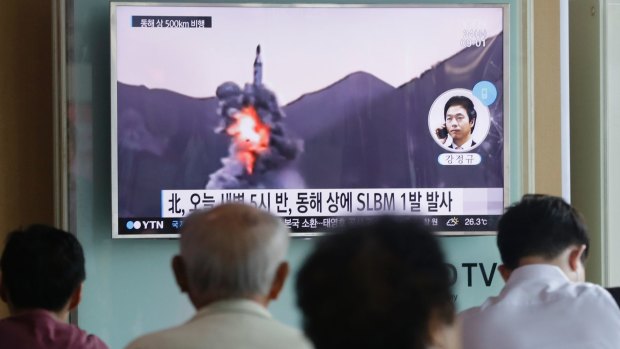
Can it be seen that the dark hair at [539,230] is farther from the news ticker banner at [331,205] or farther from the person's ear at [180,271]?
the news ticker banner at [331,205]

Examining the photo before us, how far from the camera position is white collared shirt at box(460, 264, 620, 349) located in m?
2.12

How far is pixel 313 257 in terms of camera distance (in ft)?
3.42

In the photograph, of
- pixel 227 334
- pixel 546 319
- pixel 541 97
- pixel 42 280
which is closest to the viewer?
pixel 227 334

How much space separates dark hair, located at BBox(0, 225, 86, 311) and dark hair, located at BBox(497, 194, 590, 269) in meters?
1.04

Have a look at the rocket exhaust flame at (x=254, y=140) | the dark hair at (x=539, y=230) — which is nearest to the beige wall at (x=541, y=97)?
the rocket exhaust flame at (x=254, y=140)

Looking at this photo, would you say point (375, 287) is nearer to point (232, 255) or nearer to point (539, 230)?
point (232, 255)

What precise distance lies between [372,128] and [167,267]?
2.98 ft

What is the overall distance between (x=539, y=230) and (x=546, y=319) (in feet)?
0.97

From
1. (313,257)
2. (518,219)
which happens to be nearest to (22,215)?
(518,219)

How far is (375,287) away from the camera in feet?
3.24

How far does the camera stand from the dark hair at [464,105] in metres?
3.66

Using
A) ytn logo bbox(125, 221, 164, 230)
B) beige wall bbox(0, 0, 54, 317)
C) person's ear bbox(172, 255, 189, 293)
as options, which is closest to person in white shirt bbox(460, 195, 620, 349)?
person's ear bbox(172, 255, 189, 293)
